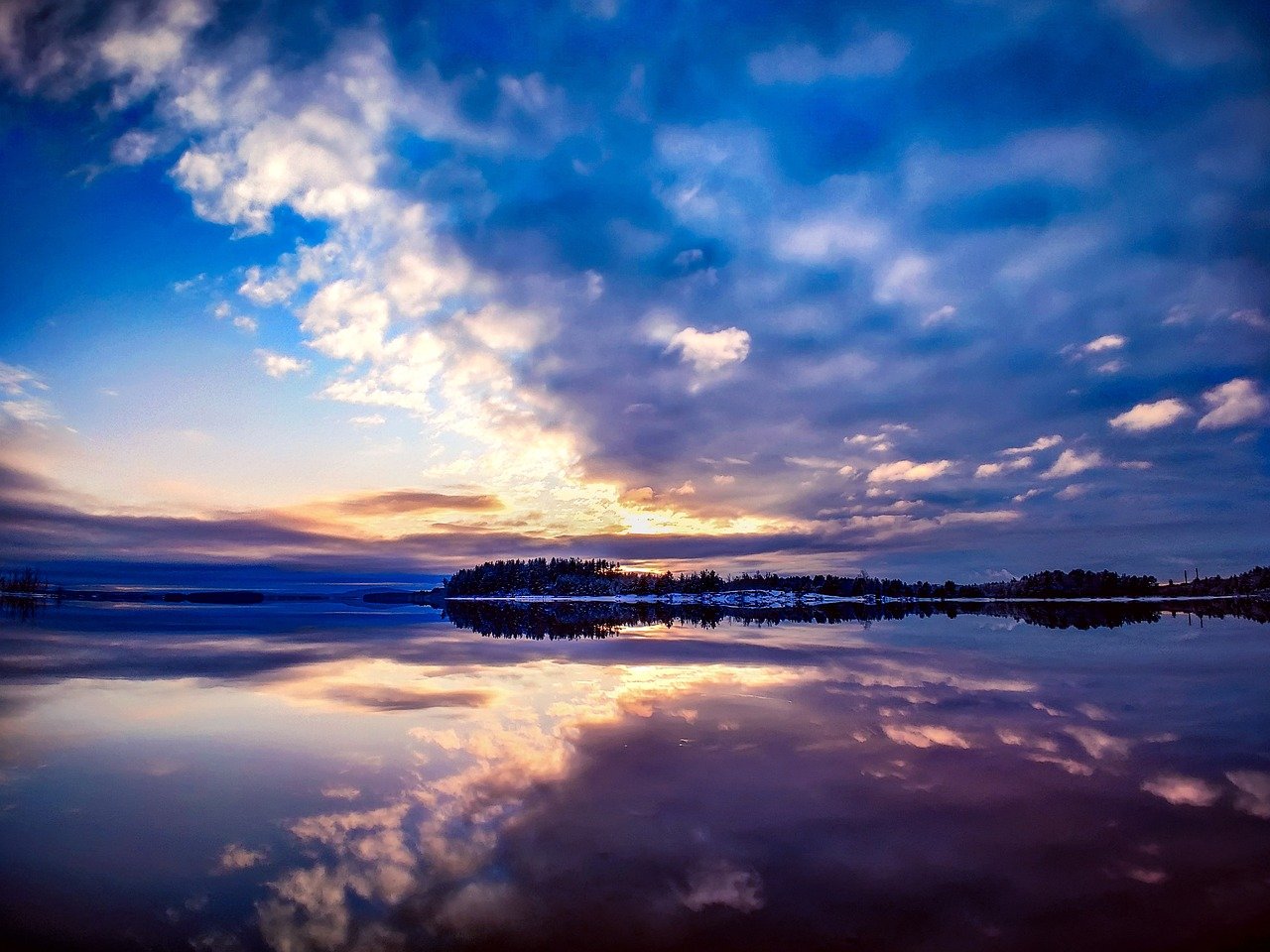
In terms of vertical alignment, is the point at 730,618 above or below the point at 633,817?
below

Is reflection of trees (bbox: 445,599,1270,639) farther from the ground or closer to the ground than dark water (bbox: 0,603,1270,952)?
closer to the ground

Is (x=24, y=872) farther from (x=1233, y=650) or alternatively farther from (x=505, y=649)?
(x=1233, y=650)

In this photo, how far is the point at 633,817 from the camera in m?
8.73

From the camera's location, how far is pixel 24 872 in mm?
Answer: 7188

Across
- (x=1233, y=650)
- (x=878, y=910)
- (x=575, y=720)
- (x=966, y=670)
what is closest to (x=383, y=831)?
(x=878, y=910)

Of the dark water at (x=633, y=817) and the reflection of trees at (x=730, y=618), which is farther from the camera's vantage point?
the reflection of trees at (x=730, y=618)

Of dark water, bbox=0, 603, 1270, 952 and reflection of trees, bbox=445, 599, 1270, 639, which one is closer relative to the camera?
dark water, bbox=0, 603, 1270, 952

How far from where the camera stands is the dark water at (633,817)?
6156 millimetres

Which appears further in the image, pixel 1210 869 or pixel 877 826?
pixel 877 826

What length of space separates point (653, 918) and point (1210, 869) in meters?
6.02

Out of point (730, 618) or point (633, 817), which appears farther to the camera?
point (730, 618)

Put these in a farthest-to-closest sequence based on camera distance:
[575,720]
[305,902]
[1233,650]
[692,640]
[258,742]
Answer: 1. [692,640]
2. [1233,650]
3. [575,720]
4. [258,742]
5. [305,902]

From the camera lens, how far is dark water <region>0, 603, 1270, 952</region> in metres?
6.16

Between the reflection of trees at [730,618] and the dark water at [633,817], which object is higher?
the dark water at [633,817]
